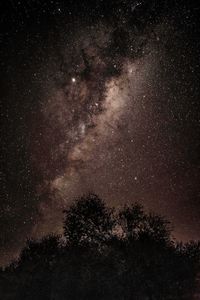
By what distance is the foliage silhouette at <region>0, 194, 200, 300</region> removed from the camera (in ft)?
117

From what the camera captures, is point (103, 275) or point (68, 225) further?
point (68, 225)

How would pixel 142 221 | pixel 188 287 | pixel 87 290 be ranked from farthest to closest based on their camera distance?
pixel 142 221
pixel 87 290
pixel 188 287

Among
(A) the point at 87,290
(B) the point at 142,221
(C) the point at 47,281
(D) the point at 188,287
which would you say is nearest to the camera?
(D) the point at 188,287

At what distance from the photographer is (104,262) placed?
1532 inches

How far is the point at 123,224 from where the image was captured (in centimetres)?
4428

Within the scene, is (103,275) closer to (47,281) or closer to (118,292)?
(118,292)

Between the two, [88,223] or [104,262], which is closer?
[104,262]

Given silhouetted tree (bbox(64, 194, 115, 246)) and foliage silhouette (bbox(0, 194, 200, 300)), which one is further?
silhouetted tree (bbox(64, 194, 115, 246))

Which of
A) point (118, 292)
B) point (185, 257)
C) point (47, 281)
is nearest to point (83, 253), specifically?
point (47, 281)

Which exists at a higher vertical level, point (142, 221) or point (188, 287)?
point (142, 221)

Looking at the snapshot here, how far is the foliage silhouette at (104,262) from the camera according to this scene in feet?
117

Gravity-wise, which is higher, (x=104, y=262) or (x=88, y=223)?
(x=88, y=223)

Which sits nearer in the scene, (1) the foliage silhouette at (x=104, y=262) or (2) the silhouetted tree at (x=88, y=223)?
(1) the foliage silhouette at (x=104, y=262)

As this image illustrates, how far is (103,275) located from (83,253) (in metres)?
4.76
